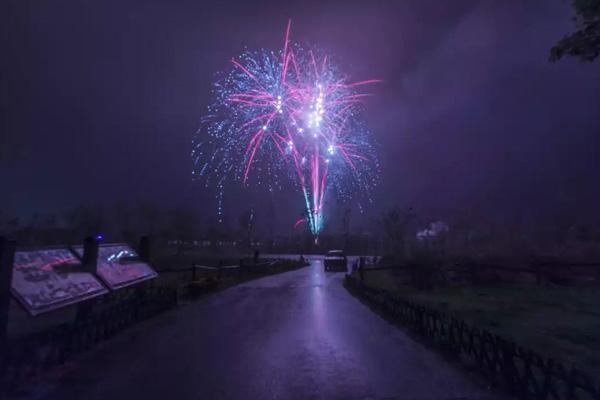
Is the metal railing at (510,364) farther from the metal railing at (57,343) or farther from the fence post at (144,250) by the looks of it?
the fence post at (144,250)

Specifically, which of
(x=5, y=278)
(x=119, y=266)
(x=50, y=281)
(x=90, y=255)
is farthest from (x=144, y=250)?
(x=5, y=278)

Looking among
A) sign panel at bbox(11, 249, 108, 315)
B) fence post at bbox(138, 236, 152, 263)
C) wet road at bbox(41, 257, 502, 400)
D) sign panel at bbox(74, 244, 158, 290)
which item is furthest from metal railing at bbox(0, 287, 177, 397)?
fence post at bbox(138, 236, 152, 263)

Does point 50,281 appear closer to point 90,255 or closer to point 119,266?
point 90,255

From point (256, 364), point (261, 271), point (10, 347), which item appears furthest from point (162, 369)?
point (261, 271)

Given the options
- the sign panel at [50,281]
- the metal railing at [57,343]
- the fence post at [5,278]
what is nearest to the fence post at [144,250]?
the metal railing at [57,343]

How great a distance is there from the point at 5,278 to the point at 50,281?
1.13 meters

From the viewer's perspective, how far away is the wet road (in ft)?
21.0

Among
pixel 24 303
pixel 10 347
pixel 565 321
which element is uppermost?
pixel 24 303

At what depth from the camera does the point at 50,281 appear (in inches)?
324

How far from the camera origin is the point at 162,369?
7.59 metres

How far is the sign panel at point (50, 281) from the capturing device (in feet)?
24.1

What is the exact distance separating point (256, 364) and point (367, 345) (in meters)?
3.03

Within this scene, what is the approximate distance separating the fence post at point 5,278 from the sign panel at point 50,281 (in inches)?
5.0

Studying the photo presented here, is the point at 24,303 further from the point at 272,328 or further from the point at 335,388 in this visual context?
the point at 272,328
